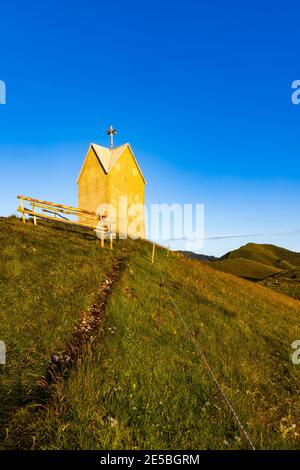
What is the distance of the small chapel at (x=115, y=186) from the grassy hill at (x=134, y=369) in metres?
19.0

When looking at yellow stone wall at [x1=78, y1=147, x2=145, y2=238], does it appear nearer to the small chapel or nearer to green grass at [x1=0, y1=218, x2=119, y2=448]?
the small chapel

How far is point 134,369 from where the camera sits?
740 cm

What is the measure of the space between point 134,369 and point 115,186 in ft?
98.7

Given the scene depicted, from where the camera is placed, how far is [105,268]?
58.5 feet

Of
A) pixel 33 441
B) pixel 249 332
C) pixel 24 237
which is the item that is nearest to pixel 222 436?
pixel 33 441

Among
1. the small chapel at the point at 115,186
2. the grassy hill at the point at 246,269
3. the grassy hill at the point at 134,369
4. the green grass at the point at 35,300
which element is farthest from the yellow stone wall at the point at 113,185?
the grassy hill at the point at 246,269

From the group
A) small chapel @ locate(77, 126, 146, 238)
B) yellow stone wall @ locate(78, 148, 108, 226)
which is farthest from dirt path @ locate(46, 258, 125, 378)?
yellow stone wall @ locate(78, 148, 108, 226)

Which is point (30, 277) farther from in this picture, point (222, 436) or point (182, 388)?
point (222, 436)

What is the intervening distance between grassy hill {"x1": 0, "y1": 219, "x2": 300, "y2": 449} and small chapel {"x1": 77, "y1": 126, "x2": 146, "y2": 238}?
19.0m

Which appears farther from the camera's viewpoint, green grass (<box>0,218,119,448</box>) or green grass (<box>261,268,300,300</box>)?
green grass (<box>261,268,300,300</box>)

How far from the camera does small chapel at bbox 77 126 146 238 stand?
3534 centimetres

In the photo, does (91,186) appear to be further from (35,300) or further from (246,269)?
(246,269)

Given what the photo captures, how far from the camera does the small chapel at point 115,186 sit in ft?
116

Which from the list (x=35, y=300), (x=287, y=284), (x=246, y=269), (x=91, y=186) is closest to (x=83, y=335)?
(x=35, y=300)
